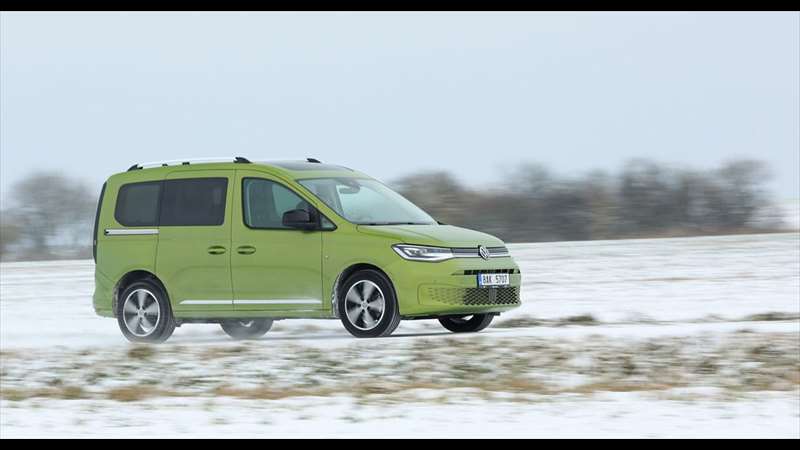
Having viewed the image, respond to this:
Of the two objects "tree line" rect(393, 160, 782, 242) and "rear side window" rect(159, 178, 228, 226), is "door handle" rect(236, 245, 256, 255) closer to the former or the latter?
"rear side window" rect(159, 178, 228, 226)

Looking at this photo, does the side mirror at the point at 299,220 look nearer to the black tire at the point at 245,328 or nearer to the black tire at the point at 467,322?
the black tire at the point at 467,322

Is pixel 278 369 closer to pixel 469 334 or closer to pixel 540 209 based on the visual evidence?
pixel 469 334

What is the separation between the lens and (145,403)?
10.9 m

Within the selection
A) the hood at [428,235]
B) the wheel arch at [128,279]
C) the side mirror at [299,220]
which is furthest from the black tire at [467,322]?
the wheel arch at [128,279]

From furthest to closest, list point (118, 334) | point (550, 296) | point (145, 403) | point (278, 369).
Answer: point (550, 296)
point (118, 334)
point (278, 369)
point (145, 403)

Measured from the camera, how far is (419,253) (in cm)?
1434

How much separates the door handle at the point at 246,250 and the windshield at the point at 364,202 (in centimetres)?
83

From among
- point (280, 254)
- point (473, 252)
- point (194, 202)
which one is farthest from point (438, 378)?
point (194, 202)

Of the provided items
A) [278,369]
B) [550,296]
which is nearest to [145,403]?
[278,369]

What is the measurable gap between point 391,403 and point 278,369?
2.24m

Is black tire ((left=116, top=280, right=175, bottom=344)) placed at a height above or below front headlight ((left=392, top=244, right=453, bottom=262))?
below

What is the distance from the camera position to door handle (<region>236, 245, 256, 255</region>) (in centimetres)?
1509

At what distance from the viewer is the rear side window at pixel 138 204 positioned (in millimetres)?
15992

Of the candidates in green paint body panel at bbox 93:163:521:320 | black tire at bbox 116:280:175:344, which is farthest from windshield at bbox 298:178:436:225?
black tire at bbox 116:280:175:344
